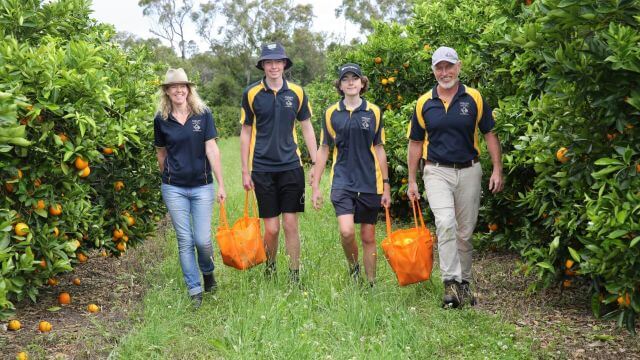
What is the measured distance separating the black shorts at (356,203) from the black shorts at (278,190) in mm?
397

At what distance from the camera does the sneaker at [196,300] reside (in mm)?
5844

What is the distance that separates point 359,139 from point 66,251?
258 centimetres

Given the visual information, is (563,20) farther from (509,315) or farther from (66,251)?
(66,251)

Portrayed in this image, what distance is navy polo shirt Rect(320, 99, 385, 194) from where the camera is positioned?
588 centimetres

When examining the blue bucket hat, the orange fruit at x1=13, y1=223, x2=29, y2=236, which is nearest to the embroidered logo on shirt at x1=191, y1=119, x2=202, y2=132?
the blue bucket hat

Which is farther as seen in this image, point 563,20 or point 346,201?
point 346,201

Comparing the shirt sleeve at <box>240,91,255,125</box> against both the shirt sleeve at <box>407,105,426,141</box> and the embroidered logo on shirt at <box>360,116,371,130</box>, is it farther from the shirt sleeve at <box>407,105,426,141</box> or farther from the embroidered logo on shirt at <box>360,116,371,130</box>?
the shirt sleeve at <box>407,105,426,141</box>

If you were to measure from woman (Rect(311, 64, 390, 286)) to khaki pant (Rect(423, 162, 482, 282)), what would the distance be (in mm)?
482

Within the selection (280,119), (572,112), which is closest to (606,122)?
(572,112)

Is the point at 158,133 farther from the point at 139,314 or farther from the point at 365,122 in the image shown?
the point at 365,122

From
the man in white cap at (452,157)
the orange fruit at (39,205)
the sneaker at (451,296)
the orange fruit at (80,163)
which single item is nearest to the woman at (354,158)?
the man in white cap at (452,157)

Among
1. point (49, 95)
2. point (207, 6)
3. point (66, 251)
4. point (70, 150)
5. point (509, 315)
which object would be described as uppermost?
point (207, 6)

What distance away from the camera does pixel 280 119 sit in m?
6.11

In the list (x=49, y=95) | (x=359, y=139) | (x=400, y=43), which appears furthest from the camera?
(x=400, y=43)
